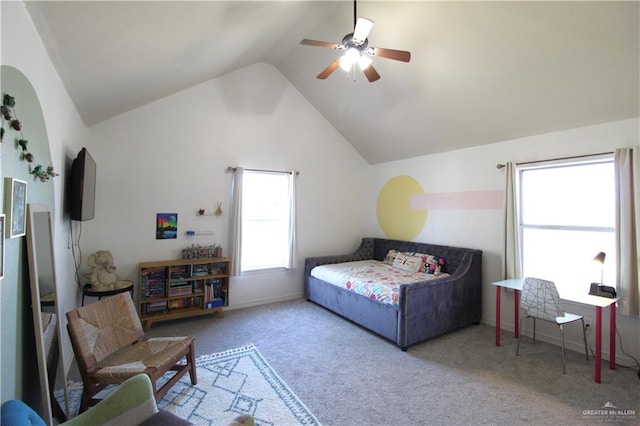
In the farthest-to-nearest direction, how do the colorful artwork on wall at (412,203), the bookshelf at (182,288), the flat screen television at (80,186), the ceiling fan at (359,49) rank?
1. the colorful artwork on wall at (412,203)
2. the bookshelf at (182,288)
3. the flat screen television at (80,186)
4. the ceiling fan at (359,49)

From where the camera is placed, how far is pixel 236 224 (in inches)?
164

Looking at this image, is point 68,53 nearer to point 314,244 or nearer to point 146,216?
point 146,216

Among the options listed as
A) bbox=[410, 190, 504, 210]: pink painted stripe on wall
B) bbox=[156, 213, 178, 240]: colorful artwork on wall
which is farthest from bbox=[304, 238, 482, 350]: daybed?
bbox=[156, 213, 178, 240]: colorful artwork on wall

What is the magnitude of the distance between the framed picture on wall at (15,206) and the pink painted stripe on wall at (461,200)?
169 inches

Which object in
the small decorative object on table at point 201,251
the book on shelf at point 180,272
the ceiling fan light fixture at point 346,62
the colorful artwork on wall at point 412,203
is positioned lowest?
the book on shelf at point 180,272

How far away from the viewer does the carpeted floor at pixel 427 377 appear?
213 cm

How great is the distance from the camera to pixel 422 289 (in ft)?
10.5

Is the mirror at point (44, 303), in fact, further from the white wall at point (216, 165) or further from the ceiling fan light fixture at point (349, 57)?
the ceiling fan light fixture at point (349, 57)

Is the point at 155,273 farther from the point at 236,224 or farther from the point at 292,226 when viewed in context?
the point at 292,226

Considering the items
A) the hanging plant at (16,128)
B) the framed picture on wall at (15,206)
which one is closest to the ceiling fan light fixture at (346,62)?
the hanging plant at (16,128)

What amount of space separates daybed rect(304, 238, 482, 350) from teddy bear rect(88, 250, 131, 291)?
2.49 metres

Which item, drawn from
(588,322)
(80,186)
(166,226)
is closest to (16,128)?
(80,186)

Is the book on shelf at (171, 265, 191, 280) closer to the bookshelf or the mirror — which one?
the bookshelf

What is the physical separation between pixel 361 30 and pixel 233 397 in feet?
9.51
